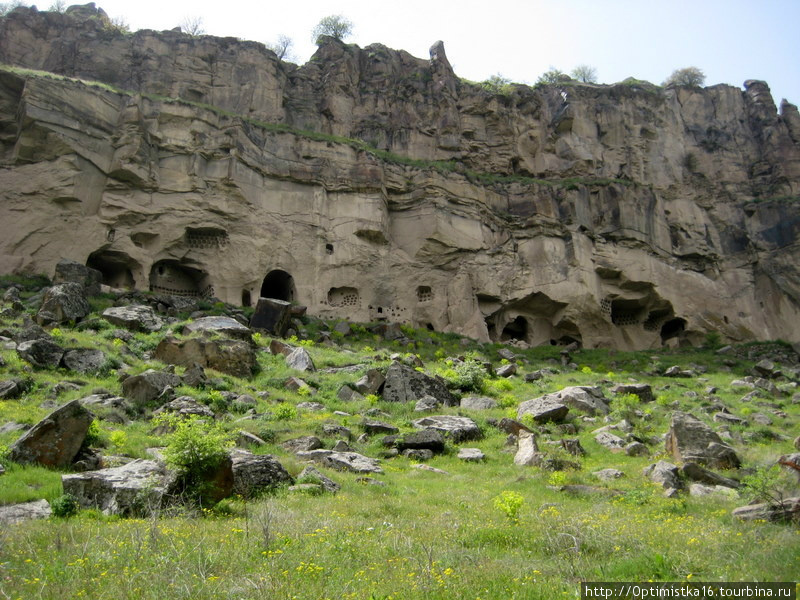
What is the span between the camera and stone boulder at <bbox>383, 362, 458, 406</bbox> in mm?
15016

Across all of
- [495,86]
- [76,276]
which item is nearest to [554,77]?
[495,86]

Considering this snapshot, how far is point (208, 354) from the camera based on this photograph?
15547 millimetres

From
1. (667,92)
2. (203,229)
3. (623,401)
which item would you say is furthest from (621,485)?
(667,92)

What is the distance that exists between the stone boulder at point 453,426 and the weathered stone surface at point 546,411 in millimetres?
1537

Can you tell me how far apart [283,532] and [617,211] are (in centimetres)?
3209

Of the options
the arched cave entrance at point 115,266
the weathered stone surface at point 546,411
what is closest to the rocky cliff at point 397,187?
the arched cave entrance at point 115,266

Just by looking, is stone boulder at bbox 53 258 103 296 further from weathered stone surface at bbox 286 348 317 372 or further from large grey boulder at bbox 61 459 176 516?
large grey boulder at bbox 61 459 176 516

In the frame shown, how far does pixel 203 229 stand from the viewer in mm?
26797

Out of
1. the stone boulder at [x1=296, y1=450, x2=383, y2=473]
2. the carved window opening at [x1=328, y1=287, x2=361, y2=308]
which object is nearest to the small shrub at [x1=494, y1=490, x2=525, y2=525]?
the stone boulder at [x1=296, y1=450, x2=383, y2=473]

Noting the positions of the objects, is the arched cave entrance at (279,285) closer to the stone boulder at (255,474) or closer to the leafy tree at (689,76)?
the stone boulder at (255,474)

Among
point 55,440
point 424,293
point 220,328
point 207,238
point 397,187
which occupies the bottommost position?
point 55,440

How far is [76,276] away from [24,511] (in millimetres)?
17343

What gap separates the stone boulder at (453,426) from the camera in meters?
11.9

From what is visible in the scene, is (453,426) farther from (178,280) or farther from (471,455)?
(178,280)
